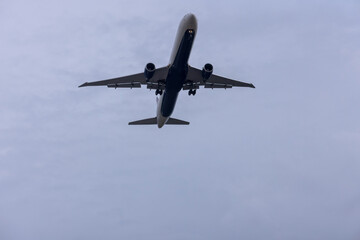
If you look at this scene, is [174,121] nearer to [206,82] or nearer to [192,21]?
[206,82]

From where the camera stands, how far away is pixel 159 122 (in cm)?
5709

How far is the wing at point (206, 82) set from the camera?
175 feet

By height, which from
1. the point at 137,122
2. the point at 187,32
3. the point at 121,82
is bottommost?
the point at 137,122

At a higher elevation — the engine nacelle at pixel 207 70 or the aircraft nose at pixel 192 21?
the aircraft nose at pixel 192 21

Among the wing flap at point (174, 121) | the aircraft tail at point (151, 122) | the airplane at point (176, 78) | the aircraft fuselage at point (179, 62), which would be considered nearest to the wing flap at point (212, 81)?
the airplane at point (176, 78)

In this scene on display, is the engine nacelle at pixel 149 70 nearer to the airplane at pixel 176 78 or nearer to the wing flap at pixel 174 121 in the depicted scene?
the airplane at pixel 176 78

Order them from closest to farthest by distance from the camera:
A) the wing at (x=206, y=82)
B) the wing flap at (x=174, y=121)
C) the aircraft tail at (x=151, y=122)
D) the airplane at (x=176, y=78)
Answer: the airplane at (x=176, y=78) → the wing at (x=206, y=82) → the aircraft tail at (x=151, y=122) → the wing flap at (x=174, y=121)

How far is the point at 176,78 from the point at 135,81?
6.25 meters

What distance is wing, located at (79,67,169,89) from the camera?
52.2 m

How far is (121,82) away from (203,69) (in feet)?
29.8

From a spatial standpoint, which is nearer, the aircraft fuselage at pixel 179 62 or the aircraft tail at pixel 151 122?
the aircraft fuselage at pixel 179 62

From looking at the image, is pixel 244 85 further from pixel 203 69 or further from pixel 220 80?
pixel 203 69

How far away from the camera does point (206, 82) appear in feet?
185

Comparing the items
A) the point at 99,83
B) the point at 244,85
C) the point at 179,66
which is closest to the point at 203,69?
the point at 179,66
